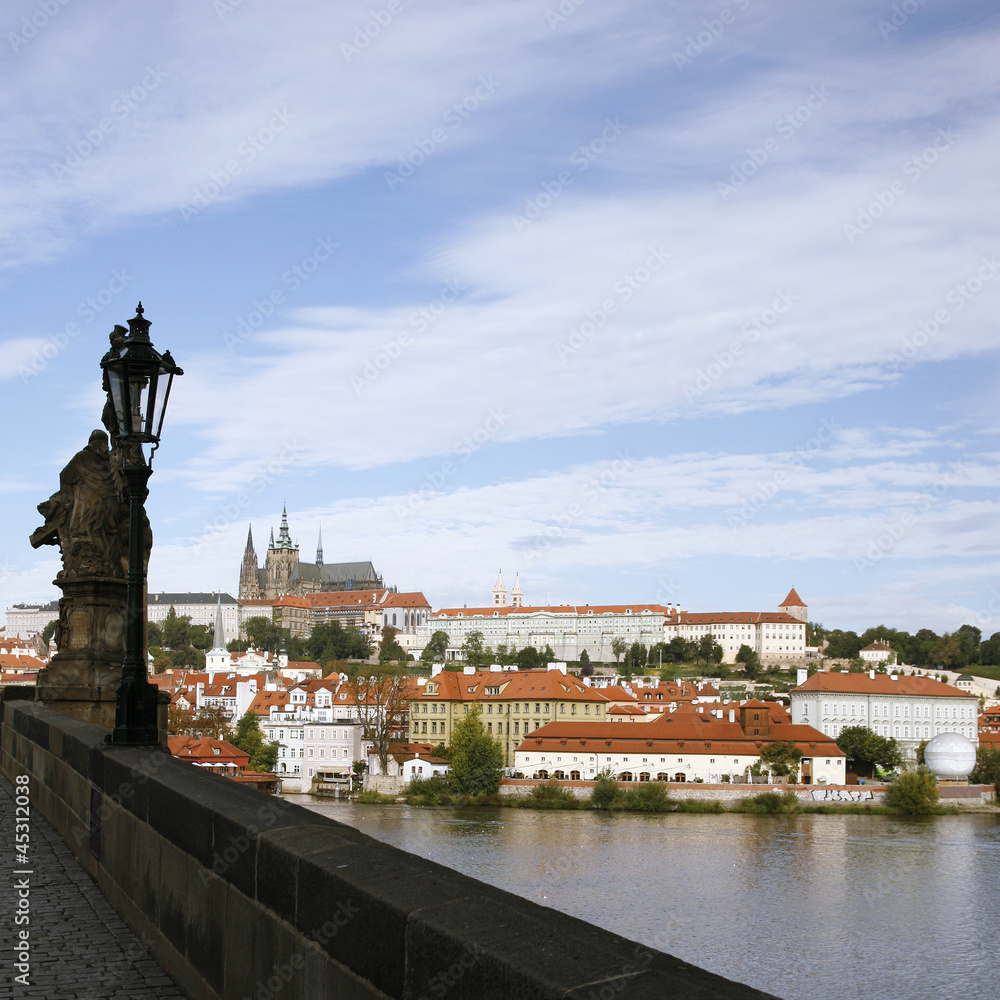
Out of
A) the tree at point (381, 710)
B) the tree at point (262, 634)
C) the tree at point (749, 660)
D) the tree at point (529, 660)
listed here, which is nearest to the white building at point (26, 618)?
the tree at point (262, 634)

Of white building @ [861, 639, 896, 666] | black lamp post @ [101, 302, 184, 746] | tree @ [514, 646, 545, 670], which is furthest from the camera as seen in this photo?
white building @ [861, 639, 896, 666]

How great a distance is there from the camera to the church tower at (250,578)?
632 ft

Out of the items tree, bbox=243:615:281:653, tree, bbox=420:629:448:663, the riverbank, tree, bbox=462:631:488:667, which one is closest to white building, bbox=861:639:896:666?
tree, bbox=462:631:488:667

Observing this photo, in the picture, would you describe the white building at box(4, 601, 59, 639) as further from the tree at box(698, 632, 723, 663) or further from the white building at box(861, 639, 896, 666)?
the white building at box(861, 639, 896, 666)

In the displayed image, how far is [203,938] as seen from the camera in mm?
3732

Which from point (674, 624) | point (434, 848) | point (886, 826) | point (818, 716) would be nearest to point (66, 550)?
point (434, 848)

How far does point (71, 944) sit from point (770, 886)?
3132cm

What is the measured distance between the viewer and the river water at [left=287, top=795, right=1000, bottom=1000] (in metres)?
24.6

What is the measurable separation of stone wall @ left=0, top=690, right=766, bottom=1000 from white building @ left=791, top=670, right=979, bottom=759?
8428 cm

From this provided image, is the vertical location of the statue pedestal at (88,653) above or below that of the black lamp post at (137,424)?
below

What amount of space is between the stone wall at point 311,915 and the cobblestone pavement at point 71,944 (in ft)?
0.26

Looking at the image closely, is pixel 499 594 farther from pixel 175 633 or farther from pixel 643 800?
pixel 643 800

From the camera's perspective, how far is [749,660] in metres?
142

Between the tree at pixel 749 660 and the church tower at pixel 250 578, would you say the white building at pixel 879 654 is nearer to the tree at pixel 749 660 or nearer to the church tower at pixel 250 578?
the tree at pixel 749 660
